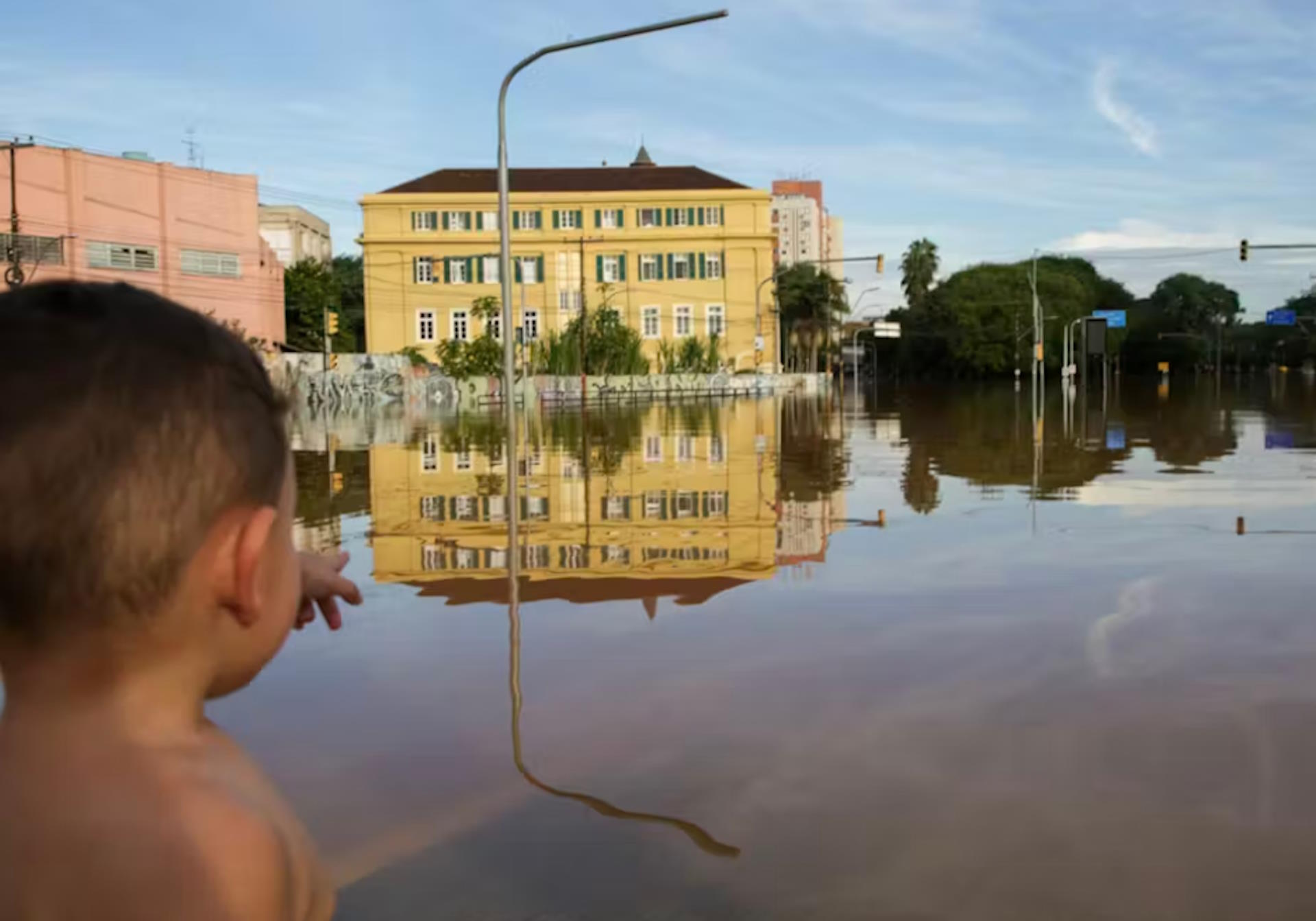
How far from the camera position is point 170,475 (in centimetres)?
104

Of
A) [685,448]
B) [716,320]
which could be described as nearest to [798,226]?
[716,320]

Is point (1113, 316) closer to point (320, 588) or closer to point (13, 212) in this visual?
point (13, 212)

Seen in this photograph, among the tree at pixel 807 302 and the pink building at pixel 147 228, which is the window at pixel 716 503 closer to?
the pink building at pixel 147 228

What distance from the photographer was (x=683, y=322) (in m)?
76.8

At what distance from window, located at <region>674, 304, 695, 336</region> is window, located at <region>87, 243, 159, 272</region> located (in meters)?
Answer: 35.2

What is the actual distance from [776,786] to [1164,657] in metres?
Answer: 2.16

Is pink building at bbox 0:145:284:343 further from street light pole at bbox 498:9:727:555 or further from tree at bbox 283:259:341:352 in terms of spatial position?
street light pole at bbox 498:9:727:555

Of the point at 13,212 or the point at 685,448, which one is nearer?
the point at 685,448

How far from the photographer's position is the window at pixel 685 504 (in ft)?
33.2

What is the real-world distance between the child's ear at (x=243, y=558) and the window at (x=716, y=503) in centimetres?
888

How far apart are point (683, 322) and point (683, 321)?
55 mm

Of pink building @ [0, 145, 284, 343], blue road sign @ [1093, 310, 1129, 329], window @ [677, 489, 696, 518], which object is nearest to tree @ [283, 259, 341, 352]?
pink building @ [0, 145, 284, 343]

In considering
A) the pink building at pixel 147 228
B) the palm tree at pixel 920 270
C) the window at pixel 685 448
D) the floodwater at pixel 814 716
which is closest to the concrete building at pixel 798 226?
the palm tree at pixel 920 270

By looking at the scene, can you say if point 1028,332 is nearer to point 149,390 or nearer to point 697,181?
point 697,181
